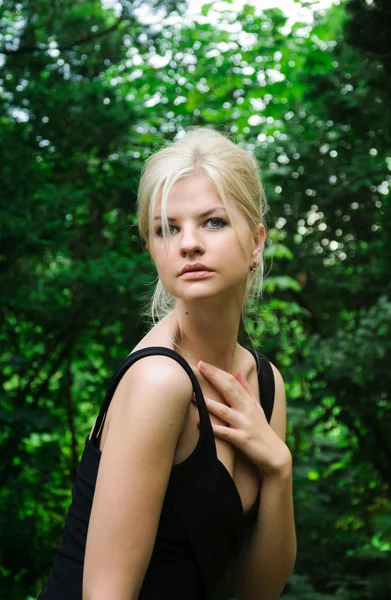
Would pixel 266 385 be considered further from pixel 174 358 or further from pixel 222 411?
pixel 174 358

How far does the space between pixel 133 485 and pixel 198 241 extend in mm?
489

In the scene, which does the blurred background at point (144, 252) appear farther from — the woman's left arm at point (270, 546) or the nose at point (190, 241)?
the nose at point (190, 241)

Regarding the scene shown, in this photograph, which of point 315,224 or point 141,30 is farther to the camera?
point 315,224

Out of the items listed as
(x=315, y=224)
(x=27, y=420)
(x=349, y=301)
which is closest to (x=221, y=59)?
(x=315, y=224)

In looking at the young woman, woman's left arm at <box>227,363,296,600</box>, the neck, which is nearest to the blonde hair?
the young woman

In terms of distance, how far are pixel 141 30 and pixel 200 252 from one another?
437 centimetres

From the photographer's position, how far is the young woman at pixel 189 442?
124cm

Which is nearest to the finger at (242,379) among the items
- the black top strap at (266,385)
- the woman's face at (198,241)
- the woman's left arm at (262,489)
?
the woman's left arm at (262,489)

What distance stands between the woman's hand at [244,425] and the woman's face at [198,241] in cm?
20

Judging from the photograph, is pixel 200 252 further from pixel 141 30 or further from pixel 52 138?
pixel 141 30

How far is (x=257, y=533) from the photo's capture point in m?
1.60

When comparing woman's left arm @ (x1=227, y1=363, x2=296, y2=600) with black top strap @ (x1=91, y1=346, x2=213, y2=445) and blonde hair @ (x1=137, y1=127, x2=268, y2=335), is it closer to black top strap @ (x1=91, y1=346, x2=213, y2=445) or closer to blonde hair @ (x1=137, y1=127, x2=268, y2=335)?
black top strap @ (x1=91, y1=346, x2=213, y2=445)

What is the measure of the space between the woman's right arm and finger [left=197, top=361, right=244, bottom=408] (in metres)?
0.24

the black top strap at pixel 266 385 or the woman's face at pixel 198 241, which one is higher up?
the woman's face at pixel 198 241
